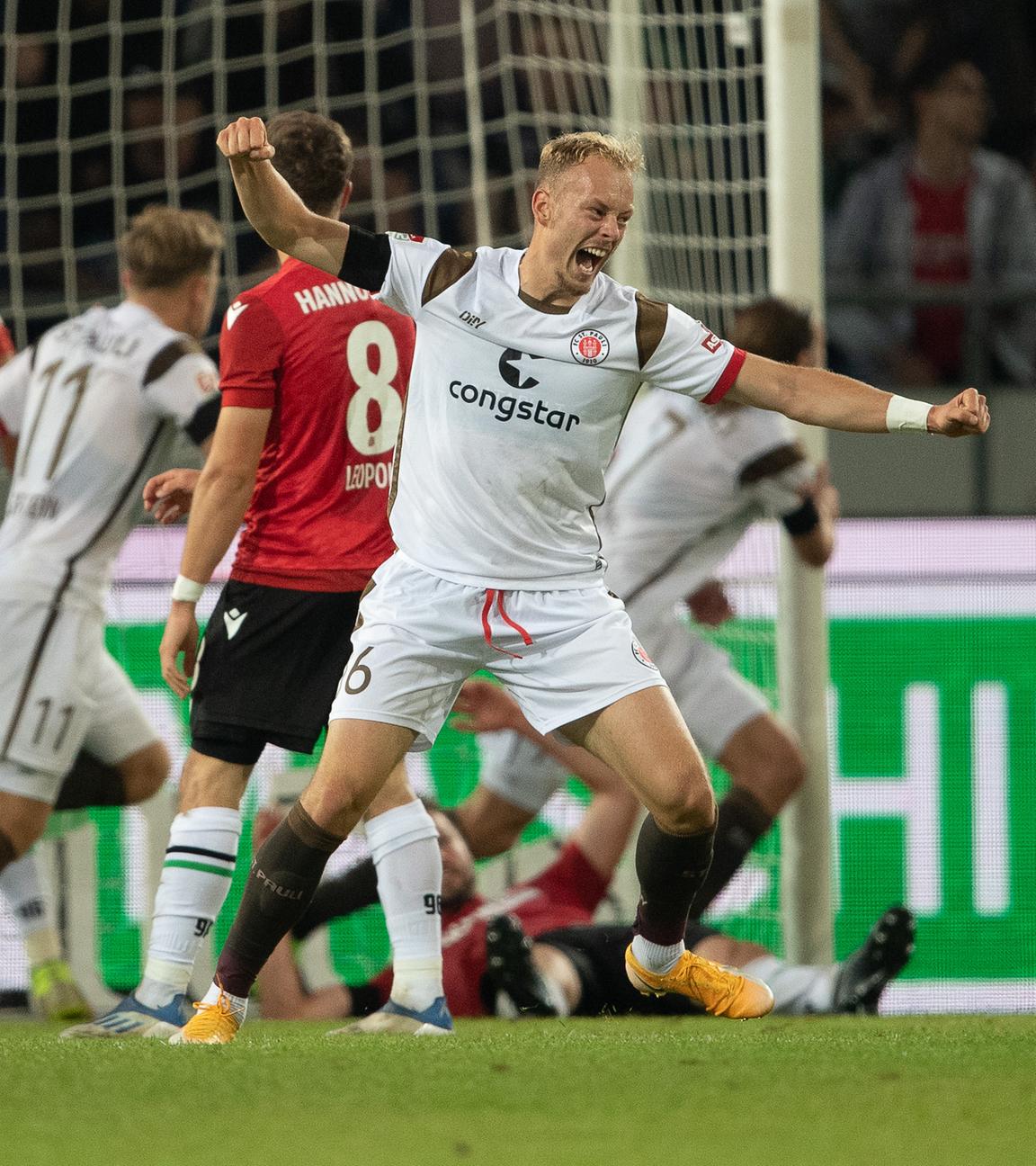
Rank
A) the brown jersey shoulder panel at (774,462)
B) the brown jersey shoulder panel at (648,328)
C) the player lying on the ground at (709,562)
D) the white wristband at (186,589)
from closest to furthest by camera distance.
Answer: the brown jersey shoulder panel at (648,328), the white wristband at (186,589), the brown jersey shoulder panel at (774,462), the player lying on the ground at (709,562)

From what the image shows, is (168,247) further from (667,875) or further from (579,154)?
(667,875)

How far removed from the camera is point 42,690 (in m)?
5.71

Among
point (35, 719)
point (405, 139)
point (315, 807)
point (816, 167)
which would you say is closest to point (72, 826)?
point (35, 719)

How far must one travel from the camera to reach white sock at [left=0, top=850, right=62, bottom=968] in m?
5.98

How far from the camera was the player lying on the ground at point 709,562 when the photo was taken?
20.7 ft

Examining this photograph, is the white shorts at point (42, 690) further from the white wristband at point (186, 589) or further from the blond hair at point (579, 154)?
the blond hair at point (579, 154)

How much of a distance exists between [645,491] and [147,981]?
8.50 feet

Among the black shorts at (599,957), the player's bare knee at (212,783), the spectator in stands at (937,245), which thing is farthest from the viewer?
the spectator in stands at (937,245)

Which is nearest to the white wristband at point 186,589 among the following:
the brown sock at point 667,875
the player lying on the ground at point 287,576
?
the player lying on the ground at point 287,576

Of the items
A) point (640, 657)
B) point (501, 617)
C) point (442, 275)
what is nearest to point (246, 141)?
point (442, 275)

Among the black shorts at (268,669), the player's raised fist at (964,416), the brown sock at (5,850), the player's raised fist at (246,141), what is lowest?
the brown sock at (5,850)

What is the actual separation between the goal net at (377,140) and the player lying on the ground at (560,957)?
57cm

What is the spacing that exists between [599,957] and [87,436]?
204cm

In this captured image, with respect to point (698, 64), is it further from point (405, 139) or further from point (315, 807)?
point (315, 807)
